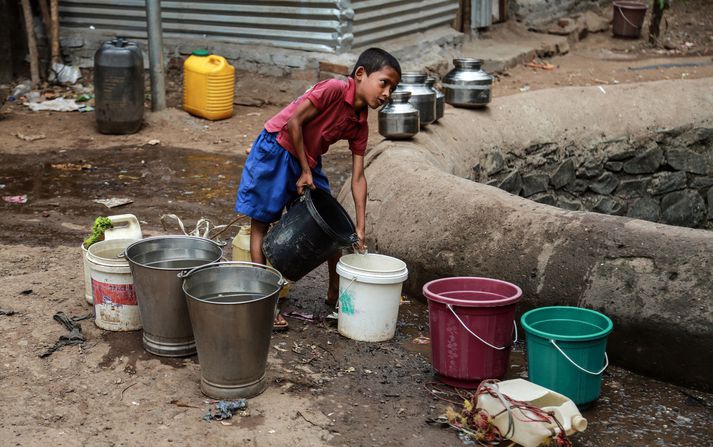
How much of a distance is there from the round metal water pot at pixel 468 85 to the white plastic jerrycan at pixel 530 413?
372 centimetres

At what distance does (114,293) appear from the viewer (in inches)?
177

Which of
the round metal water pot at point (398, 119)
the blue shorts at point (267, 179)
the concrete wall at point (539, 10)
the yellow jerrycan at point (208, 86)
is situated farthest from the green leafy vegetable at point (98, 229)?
the concrete wall at point (539, 10)

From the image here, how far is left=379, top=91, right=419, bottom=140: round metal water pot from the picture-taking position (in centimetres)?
620

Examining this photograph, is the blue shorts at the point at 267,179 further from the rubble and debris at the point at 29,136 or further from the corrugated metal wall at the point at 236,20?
the corrugated metal wall at the point at 236,20

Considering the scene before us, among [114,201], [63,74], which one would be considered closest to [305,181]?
[114,201]

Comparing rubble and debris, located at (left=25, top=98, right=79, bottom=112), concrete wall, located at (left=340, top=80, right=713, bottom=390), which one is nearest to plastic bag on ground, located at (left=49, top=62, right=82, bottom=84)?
rubble and debris, located at (left=25, top=98, right=79, bottom=112)

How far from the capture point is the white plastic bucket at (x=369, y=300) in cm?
456

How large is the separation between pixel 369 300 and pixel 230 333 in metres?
0.99

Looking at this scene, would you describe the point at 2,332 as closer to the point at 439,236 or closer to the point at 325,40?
the point at 439,236

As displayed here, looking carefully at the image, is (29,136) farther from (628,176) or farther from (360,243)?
(628,176)

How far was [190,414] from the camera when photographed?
381 cm

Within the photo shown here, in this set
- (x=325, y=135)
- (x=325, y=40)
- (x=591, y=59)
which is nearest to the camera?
(x=325, y=135)

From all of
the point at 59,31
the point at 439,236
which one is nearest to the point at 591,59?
the point at 59,31

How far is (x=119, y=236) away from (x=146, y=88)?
6091mm
